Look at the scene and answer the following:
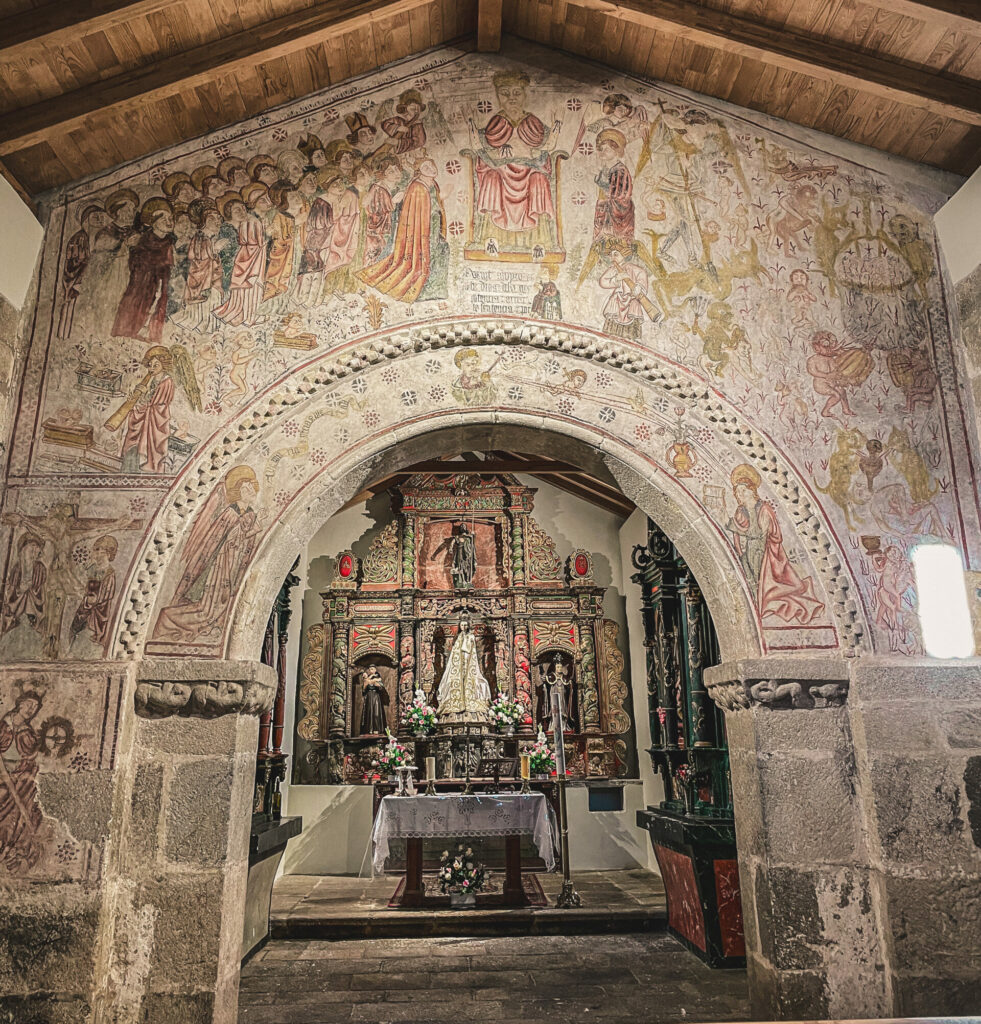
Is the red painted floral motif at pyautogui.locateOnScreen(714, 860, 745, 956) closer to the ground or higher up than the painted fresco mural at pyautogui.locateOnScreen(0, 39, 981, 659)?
closer to the ground

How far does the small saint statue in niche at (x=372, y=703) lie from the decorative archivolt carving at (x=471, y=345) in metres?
6.25

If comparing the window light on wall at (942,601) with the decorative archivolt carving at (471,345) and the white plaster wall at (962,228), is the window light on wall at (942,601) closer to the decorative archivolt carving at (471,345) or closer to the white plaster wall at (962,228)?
the decorative archivolt carving at (471,345)

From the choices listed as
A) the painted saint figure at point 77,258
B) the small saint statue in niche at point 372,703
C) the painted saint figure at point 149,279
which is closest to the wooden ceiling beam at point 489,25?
the painted saint figure at point 149,279

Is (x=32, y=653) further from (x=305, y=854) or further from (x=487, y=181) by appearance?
(x=305, y=854)

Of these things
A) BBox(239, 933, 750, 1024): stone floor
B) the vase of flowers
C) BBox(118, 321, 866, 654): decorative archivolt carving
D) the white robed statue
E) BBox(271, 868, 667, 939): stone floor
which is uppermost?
BBox(118, 321, 866, 654): decorative archivolt carving

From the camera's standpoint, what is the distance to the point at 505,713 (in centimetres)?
925

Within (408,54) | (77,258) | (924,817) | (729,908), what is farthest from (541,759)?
(408,54)

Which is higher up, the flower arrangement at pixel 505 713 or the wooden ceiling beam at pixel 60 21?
the wooden ceiling beam at pixel 60 21

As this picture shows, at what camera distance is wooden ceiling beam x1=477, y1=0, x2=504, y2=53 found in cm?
466

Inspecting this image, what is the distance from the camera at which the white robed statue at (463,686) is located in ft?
31.8

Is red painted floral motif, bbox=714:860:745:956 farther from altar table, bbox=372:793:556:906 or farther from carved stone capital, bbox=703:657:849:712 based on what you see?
carved stone capital, bbox=703:657:849:712

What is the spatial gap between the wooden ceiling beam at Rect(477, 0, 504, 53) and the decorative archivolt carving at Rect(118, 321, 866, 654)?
1826 mm

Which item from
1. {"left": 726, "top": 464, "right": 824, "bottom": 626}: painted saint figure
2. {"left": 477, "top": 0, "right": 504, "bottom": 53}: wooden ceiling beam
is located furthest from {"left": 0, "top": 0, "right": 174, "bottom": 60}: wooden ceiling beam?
{"left": 726, "top": 464, "right": 824, "bottom": 626}: painted saint figure

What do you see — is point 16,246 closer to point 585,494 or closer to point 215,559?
point 215,559
